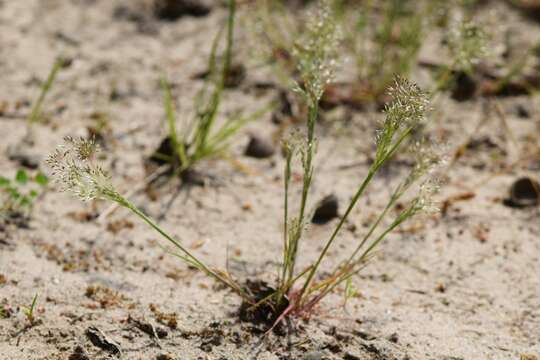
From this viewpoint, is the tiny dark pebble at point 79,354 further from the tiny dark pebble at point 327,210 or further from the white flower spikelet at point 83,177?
the tiny dark pebble at point 327,210

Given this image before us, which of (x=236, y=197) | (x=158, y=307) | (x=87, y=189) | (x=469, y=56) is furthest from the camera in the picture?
(x=236, y=197)

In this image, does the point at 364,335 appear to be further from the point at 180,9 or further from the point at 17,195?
the point at 180,9

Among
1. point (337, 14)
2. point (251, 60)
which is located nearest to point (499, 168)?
point (337, 14)

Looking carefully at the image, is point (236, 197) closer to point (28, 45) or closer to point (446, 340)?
point (446, 340)

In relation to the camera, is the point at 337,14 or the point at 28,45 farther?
the point at 28,45

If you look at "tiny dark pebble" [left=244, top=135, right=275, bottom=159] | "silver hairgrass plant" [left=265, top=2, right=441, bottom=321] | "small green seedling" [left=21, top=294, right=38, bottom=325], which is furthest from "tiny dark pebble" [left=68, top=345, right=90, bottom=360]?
"tiny dark pebble" [left=244, top=135, right=275, bottom=159]

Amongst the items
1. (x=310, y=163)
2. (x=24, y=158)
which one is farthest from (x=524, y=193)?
(x=24, y=158)
